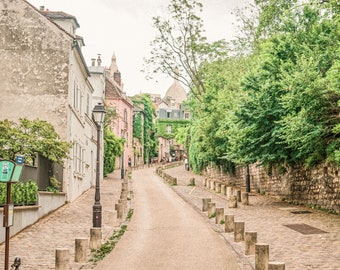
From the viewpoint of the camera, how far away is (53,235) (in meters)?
15.1

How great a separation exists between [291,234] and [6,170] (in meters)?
9.53

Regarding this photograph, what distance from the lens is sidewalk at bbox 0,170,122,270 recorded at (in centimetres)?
1150

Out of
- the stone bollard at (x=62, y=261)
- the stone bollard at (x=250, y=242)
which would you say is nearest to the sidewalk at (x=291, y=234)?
the stone bollard at (x=250, y=242)

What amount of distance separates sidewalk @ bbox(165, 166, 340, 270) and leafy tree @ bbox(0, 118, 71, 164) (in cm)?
685

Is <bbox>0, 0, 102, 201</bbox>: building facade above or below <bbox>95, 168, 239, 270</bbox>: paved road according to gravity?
above

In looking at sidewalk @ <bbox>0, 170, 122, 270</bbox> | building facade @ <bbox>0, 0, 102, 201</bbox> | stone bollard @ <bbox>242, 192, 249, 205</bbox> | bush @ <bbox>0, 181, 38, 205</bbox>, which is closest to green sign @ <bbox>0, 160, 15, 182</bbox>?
sidewalk @ <bbox>0, 170, 122, 270</bbox>

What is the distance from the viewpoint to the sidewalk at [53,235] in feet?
37.7

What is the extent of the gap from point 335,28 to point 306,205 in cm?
832

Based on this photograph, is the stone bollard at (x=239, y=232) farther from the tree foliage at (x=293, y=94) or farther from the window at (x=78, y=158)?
the window at (x=78, y=158)

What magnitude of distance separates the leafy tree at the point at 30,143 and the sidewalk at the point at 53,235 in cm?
254

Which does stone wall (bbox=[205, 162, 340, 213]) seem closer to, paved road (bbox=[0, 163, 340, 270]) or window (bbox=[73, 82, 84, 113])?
paved road (bbox=[0, 163, 340, 270])

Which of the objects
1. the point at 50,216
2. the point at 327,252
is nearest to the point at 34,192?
the point at 50,216

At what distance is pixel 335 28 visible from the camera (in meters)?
19.6

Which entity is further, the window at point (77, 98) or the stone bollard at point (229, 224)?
the window at point (77, 98)
